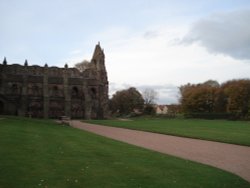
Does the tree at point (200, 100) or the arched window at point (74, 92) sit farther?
the tree at point (200, 100)

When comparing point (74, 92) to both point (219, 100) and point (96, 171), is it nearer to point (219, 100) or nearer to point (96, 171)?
point (219, 100)

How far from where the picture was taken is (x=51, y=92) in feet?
247

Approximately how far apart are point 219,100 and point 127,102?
1079 inches

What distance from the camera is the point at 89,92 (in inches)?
3081

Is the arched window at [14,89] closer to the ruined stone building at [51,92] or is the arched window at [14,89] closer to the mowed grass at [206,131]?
the ruined stone building at [51,92]

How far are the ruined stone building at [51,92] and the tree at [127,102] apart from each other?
30.0 meters

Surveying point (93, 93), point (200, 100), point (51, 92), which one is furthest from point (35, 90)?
point (200, 100)

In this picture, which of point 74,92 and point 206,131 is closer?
point 206,131

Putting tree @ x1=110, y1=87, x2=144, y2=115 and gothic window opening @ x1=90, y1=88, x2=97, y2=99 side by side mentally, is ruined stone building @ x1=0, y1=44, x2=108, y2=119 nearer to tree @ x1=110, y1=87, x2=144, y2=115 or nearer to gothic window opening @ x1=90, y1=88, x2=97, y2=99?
gothic window opening @ x1=90, y1=88, x2=97, y2=99

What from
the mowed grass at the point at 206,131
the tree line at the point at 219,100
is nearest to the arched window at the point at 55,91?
the mowed grass at the point at 206,131

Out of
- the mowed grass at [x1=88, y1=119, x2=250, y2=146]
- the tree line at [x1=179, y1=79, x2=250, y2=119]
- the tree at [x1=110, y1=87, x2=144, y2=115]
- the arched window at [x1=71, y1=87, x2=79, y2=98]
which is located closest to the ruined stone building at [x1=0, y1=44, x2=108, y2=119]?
the arched window at [x1=71, y1=87, x2=79, y2=98]

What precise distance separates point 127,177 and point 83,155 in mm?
4238

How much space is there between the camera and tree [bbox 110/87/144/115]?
111 m

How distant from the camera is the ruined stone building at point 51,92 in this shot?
72.1 metres
